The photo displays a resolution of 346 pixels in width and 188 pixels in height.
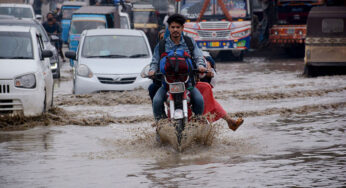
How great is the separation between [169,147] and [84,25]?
65.6 ft

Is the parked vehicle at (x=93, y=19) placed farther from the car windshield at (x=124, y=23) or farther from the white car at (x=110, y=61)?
the white car at (x=110, y=61)

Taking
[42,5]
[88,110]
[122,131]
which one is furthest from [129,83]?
[42,5]

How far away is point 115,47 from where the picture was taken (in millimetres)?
16688

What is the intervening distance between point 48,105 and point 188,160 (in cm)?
496

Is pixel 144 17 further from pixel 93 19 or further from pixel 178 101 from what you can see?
pixel 178 101

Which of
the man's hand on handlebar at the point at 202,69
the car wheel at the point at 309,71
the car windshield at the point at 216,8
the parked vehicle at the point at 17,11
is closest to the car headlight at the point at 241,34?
the car windshield at the point at 216,8

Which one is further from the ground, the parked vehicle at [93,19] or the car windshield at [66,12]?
the parked vehicle at [93,19]

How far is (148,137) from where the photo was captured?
960cm

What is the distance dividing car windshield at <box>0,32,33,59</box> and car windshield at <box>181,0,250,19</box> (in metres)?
17.1

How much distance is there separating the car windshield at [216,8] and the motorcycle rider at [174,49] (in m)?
20.8

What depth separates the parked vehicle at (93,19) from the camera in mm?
28281

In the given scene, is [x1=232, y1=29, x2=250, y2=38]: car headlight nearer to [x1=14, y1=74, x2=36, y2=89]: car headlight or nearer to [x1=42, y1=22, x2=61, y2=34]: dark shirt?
[x1=42, y1=22, x2=61, y2=34]: dark shirt

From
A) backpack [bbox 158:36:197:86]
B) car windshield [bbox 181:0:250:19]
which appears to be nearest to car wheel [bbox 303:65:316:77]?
car windshield [bbox 181:0:250:19]

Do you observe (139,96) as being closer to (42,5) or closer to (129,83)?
(129,83)
